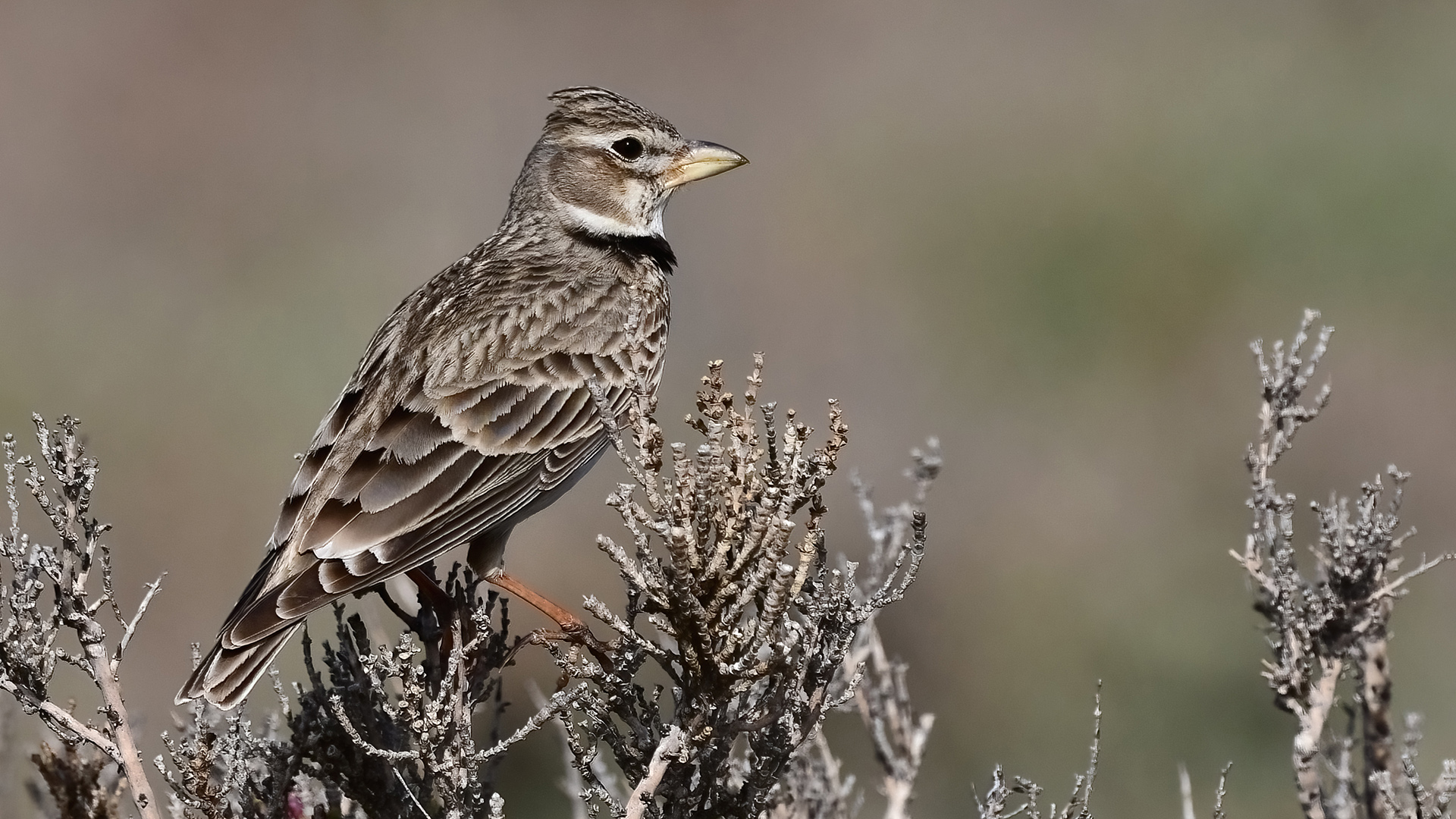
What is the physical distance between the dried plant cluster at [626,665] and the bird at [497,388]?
0.21 meters

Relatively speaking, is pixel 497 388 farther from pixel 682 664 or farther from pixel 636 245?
pixel 682 664

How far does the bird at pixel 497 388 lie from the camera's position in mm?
4156

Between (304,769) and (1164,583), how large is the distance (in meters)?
6.83

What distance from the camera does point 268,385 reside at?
12.8 metres

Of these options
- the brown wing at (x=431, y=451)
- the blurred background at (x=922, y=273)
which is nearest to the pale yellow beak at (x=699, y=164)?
the brown wing at (x=431, y=451)

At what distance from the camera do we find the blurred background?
30.9 ft

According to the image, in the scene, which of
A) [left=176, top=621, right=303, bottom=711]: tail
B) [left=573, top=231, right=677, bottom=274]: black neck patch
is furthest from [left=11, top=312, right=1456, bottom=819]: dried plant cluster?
[left=573, top=231, right=677, bottom=274]: black neck patch

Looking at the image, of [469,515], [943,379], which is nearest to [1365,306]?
[943,379]

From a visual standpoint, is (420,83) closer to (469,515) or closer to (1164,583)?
(1164,583)

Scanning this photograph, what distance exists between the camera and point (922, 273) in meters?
13.9

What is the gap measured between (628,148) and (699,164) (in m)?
0.28

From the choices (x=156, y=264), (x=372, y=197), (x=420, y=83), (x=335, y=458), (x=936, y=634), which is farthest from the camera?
(x=420, y=83)

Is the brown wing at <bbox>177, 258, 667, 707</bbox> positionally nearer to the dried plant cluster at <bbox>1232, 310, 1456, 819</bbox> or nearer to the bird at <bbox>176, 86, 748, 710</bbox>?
the bird at <bbox>176, 86, 748, 710</bbox>

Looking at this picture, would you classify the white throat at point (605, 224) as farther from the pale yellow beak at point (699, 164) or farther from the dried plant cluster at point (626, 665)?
the dried plant cluster at point (626, 665)
